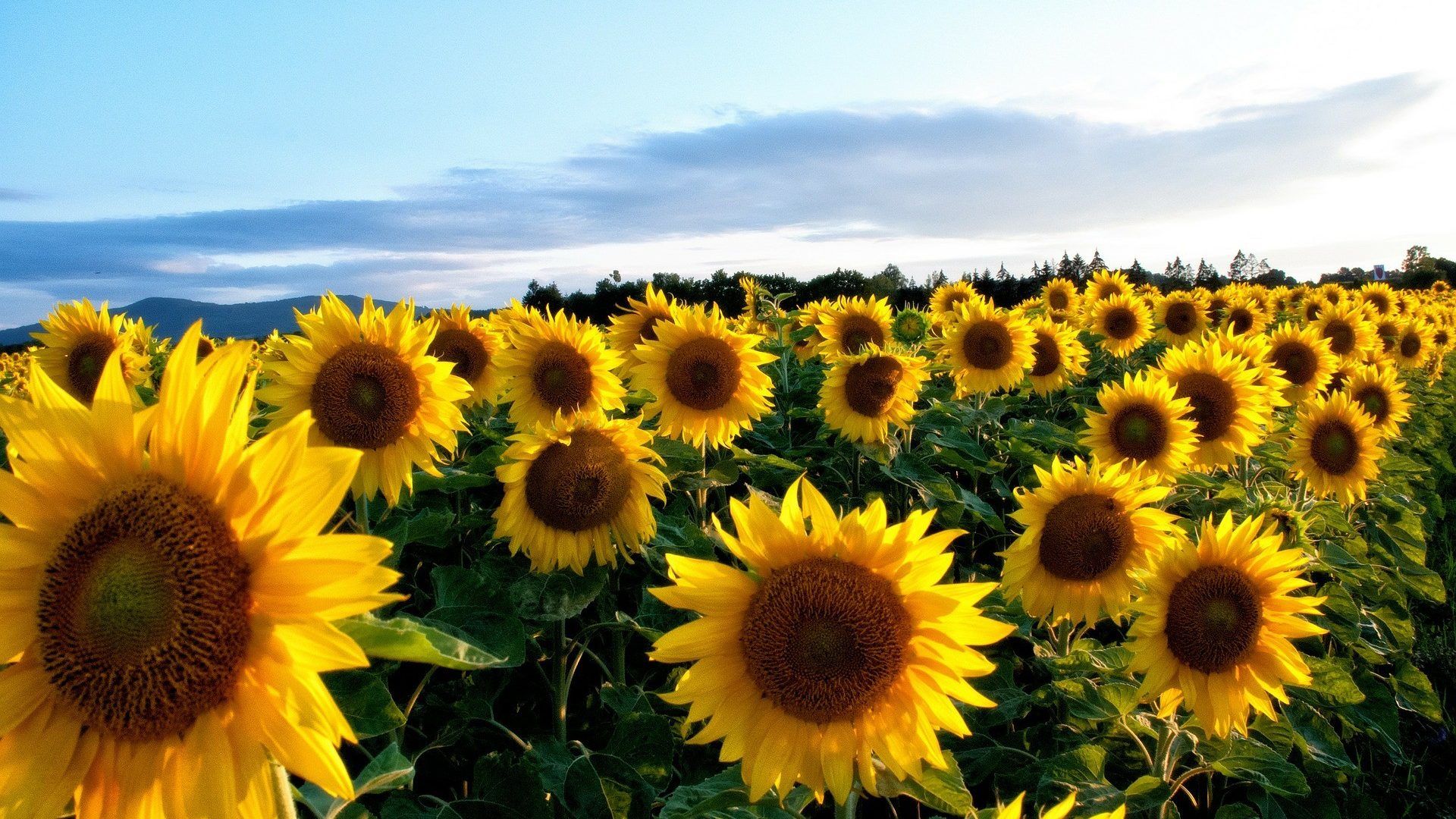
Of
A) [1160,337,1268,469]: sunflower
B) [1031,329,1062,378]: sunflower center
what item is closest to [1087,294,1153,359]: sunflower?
[1031,329,1062,378]: sunflower center

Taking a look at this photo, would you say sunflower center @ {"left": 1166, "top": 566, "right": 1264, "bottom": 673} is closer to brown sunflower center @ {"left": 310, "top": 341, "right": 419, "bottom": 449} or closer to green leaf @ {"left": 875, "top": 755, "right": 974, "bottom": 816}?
green leaf @ {"left": 875, "top": 755, "right": 974, "bottom": 816}

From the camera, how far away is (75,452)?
144 cm

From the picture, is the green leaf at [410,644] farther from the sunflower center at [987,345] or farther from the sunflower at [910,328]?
the sunflower center at [987,345]

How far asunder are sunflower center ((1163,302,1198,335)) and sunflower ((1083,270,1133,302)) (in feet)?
2.85

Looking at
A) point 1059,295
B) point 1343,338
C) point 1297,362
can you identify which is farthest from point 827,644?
point 1059,295

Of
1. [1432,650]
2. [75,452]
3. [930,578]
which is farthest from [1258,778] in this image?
[1432,650]

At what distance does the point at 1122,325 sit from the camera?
10.2 m

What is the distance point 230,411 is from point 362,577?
39 centimetres

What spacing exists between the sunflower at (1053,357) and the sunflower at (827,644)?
630 centimetres

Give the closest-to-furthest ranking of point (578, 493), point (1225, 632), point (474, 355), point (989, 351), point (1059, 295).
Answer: point (1225, 632) → point (578, 493) → point (474, 355) → point (989, 351) → point (1059, 295)

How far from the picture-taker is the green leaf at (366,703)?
1942 mm

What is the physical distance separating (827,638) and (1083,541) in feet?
6.73

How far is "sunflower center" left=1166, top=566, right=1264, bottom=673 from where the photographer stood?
2947 millimetres

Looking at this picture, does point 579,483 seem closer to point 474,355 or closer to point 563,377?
point 563,377
